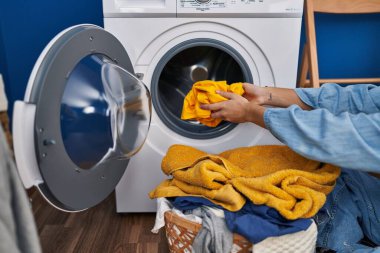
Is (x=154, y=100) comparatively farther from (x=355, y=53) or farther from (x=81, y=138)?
(x=355, y=53)

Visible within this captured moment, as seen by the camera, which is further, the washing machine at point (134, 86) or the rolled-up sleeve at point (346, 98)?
the rolled-up sleeve at point (346, 98)

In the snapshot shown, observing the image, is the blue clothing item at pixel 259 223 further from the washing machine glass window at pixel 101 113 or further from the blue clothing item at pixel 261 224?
the washing machine glass window at pixel 101 113

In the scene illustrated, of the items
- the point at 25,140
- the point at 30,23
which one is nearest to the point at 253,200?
the point at 25,140

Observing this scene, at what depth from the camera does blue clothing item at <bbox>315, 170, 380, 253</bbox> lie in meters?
1.00

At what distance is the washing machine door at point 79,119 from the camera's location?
694 millimetres

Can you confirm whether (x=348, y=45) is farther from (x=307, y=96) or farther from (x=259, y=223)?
(x=259, y=223)

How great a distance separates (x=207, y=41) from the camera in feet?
4.00

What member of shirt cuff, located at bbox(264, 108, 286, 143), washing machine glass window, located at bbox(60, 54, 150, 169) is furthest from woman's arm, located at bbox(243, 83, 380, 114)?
washing machine glass window, located at bbox(60, 54, 150, 169)

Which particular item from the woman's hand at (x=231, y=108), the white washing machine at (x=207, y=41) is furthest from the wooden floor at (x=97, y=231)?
the woman's hand at (x=231, y=108)

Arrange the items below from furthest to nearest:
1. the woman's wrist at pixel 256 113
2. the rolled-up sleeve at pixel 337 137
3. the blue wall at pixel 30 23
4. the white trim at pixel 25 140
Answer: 1. the blue wall at pixel 30 23
2. the woman's wrist at pixel 256 113
3. the rolled-up sleeve at pixel 337 137
4. the white trim at pixel 25 140

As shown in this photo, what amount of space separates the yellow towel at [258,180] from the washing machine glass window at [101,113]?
0.54ft

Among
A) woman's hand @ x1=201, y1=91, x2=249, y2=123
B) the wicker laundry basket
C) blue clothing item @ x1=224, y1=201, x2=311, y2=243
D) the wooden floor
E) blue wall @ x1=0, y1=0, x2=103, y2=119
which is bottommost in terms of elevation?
the wooden floor

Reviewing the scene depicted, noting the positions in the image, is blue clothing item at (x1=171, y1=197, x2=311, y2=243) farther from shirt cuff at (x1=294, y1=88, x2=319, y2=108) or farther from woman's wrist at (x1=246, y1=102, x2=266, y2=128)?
shirt cuff at (x1=294, y1=88, x2=319, y2=108)

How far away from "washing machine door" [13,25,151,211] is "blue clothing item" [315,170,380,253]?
61cm
